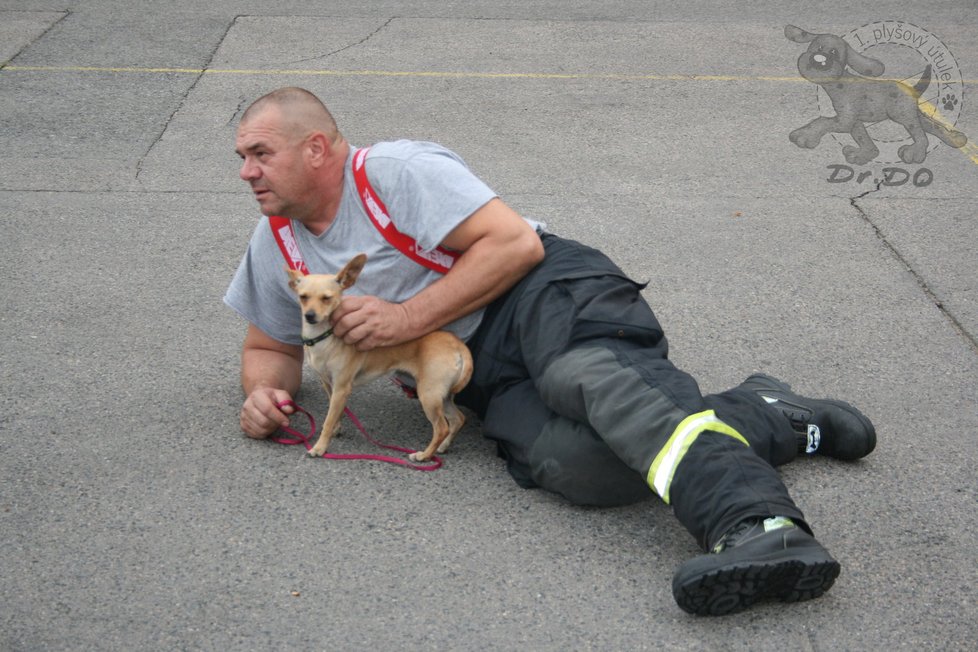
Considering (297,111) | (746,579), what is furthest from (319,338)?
(746,579)

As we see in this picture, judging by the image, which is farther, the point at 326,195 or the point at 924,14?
the point at 924,14

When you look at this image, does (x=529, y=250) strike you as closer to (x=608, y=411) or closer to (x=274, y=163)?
(x=608, y=411)

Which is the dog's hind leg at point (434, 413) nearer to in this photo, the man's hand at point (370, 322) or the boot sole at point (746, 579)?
the man's hand at point (370, 322)

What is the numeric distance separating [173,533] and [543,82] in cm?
550

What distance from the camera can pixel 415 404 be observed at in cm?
404

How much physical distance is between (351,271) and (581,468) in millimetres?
927

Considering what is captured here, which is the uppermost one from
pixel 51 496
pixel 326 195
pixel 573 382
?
pixel 326 195

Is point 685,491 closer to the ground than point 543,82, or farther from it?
farther from it

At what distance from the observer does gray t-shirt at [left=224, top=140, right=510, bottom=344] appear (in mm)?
3369

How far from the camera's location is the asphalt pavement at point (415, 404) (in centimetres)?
294

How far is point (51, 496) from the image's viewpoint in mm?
3432

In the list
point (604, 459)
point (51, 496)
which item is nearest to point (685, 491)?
point (604, 459)

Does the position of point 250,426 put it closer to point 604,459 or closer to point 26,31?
point 604,459

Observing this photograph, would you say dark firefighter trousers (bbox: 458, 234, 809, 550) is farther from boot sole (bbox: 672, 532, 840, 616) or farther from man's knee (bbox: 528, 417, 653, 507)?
boot sole (bbox: 672, 532, 840, 616)
